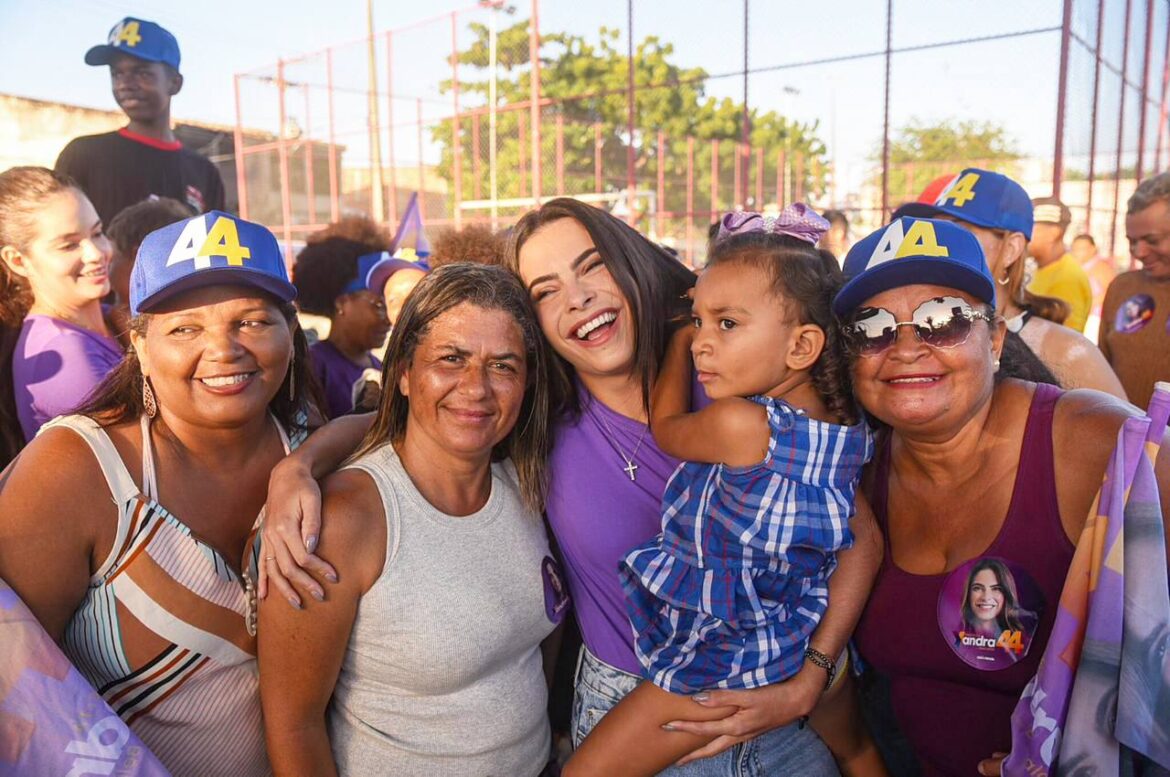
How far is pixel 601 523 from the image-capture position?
251cm

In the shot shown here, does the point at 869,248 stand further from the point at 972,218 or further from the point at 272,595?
the point at 272,595

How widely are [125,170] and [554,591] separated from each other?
14.6 feet

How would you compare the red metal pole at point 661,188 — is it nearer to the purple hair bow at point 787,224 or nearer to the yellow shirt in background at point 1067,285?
the yellow shirt in background at point 1067,285

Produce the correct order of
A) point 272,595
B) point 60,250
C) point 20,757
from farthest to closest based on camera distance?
point 60,250 → point 272,595 → point 20,757

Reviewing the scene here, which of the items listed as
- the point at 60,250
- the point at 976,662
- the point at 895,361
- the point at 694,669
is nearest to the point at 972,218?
the point at 895,361

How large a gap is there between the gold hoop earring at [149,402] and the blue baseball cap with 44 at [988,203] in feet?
9.37

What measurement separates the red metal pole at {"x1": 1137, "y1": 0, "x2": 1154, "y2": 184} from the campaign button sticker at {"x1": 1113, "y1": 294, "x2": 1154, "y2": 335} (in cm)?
1255

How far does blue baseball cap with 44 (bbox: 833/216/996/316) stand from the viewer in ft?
6.84

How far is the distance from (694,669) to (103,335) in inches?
106

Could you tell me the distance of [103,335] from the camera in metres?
3.24

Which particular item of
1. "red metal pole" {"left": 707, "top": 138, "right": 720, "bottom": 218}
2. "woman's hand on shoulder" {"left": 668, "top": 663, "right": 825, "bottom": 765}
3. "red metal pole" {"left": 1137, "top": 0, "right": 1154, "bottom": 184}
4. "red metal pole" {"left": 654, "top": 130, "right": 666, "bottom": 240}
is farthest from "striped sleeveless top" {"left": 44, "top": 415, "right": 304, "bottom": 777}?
"red metal pole" {"left": 707, "top": 138, "right": 720, "bottom": 218}

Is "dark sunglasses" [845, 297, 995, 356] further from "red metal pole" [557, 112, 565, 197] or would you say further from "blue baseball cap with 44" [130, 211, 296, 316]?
"red metal pole" [557, 112, 565, 197]

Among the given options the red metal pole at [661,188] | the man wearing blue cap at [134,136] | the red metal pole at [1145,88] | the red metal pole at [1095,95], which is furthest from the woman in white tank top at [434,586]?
the red metal pole at [1145,88]

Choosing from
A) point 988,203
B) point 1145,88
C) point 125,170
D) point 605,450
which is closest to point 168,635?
point 605,450
